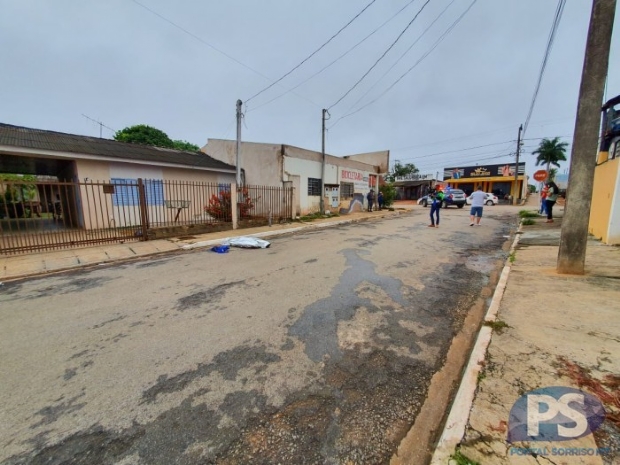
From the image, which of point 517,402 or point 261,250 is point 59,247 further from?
point 517,402

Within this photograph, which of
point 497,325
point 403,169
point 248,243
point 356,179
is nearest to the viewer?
point 497,325

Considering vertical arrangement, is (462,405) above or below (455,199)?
below

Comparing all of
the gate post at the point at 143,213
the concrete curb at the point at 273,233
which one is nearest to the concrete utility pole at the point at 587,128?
the concrete curb at the point at 273,233

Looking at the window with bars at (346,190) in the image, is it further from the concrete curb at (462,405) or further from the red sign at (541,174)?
the concrete curb at (462,405)

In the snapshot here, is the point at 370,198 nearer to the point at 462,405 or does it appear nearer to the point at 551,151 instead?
the point at 462,405

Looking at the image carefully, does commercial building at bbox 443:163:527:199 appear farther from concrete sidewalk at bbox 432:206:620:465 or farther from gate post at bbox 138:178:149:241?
gate post at bbox 138:178:149:241

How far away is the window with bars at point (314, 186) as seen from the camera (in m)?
17.0

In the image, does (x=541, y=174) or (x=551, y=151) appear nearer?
(x=541, y=174)

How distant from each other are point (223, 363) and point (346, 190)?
60.8ft

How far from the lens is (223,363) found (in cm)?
270

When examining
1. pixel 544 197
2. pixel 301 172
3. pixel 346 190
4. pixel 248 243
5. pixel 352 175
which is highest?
pixel 352 175

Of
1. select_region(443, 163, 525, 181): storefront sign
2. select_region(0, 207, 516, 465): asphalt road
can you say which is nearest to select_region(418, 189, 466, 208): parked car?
select_region(443, 163, 525, 181): storefront sign
